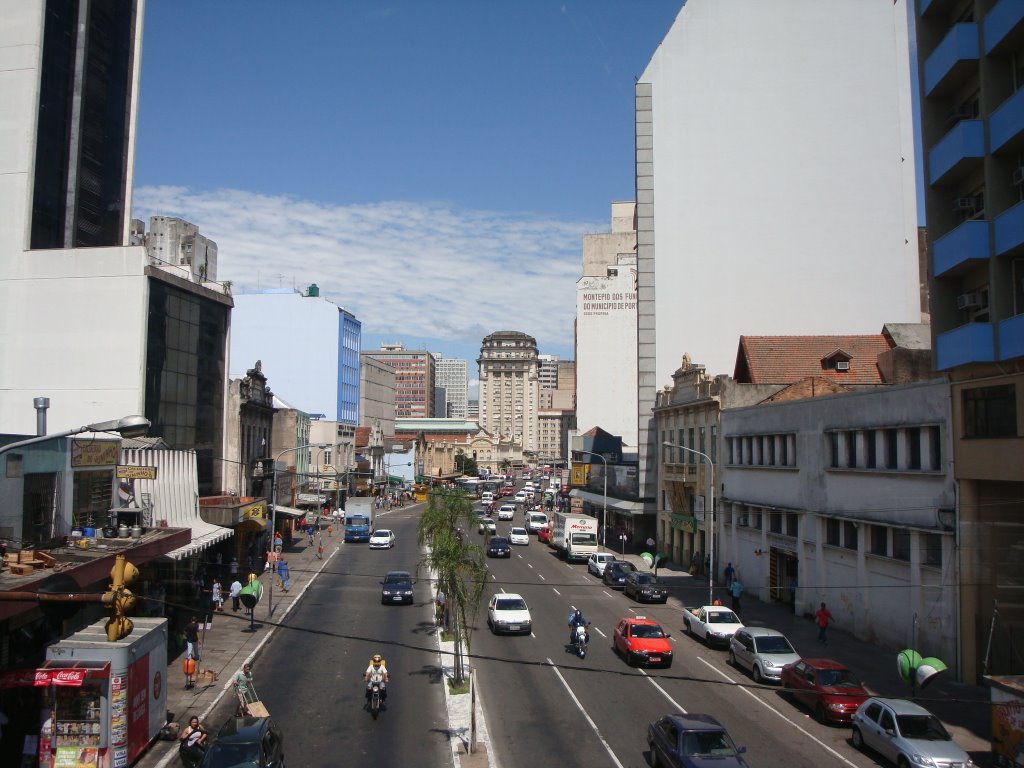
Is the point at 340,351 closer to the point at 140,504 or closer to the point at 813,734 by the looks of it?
the point at 140,504

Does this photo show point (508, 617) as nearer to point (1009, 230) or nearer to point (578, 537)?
point (1009, 230)

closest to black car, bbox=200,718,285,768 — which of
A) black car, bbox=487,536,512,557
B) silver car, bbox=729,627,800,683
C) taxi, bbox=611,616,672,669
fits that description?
taxi, bbox=611,616,672,669

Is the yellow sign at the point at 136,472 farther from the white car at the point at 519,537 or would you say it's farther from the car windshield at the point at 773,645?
the white car at the point at 519,537

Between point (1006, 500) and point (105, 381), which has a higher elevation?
point (105, 381)

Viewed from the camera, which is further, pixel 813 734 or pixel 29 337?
pixel 29 337

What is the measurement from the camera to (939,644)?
26781mm

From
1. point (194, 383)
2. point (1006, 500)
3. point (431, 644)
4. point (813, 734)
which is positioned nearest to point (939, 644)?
point (1006, 500)

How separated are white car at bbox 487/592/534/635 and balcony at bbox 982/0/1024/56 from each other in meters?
24.5

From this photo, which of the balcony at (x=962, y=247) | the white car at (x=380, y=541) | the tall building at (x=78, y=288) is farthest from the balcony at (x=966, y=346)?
the white car at (x=380, y=541)

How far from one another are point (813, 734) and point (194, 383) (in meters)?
35.3

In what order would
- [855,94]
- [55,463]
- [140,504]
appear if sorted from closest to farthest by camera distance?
1. [55,463]
2. [140,504]
3. [855,94]

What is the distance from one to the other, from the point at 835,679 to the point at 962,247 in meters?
13.8

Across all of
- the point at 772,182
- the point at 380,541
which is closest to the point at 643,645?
the point at 380,541

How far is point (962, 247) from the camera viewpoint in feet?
86.9
